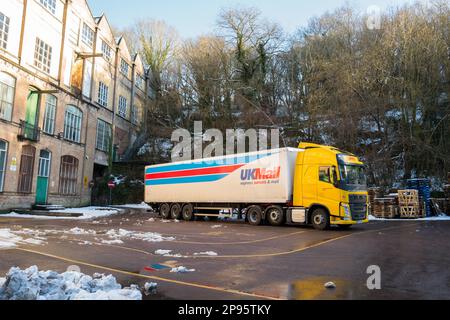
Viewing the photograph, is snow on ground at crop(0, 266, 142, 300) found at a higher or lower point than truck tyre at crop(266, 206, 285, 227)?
lower

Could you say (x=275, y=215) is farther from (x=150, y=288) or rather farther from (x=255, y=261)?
(x=150, y=288)

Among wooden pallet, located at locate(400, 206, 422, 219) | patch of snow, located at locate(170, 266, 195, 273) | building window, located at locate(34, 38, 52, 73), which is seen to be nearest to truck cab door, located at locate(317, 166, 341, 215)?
wooden pallet, located at locate(400, 206, 422, 219)

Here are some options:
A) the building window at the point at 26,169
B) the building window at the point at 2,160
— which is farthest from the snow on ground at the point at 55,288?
the building window at the point at 26,169

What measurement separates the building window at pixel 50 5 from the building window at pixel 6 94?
24.0 feet

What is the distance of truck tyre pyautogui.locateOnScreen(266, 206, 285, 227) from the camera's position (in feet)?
58.2

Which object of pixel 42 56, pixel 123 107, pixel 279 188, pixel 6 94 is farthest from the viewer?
pixel 123 107

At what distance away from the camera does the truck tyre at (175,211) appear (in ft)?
75.5

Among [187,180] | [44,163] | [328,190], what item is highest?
[44,163]

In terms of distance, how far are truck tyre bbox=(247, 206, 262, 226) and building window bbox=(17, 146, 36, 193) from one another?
57.5 feet

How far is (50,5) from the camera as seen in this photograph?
97.0ft

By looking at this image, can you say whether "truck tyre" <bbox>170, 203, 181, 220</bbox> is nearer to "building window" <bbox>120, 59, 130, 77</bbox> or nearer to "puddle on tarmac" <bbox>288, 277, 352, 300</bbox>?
"puddle on tarmac" <bbox>288, 277, 352, 300</bbox>

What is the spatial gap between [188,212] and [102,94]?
2215 centimetres

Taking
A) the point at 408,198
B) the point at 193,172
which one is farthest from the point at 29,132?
the point at 408,198

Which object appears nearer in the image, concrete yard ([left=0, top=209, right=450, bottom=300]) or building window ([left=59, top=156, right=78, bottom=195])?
concrete yard ([left=0, top=209, right=450, bottom=300])
